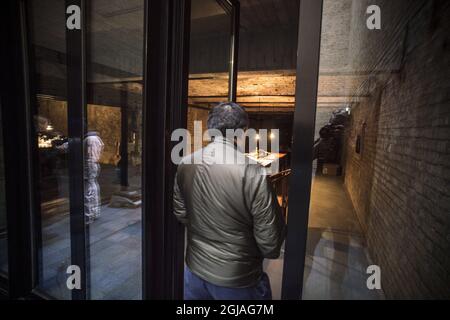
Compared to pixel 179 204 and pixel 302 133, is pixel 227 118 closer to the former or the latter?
pixel 302 133

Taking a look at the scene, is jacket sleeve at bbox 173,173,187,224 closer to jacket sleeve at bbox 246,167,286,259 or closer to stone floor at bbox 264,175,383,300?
jacket sleeve at bbox 246,167,286,259

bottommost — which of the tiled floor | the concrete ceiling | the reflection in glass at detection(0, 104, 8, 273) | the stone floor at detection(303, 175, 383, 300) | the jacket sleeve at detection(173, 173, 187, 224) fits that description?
the stone floor at detection(303, 175, 383, 300)

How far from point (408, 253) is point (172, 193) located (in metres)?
2.09

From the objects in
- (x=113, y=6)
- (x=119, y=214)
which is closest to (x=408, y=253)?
(x=113, y=6)

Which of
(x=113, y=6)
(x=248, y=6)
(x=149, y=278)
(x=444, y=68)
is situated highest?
(x=248, y=6)

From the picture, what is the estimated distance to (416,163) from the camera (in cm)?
208

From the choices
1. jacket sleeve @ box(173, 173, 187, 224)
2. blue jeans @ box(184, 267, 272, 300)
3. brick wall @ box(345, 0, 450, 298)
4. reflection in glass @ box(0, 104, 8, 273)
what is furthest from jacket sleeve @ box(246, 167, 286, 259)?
reflection in glass @ box(0, 104, 8, 273)

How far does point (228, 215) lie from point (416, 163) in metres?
1.82

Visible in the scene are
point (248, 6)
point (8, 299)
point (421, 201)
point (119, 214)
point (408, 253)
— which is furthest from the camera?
point (119, 214)

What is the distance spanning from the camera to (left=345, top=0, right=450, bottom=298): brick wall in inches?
64.8

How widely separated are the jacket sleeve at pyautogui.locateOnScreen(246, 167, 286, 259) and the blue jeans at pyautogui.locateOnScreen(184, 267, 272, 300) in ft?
1.00

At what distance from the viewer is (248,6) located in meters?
3.11

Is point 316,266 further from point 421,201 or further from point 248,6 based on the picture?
point 248,6

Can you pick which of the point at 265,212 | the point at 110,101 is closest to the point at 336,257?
the point at 265,212
